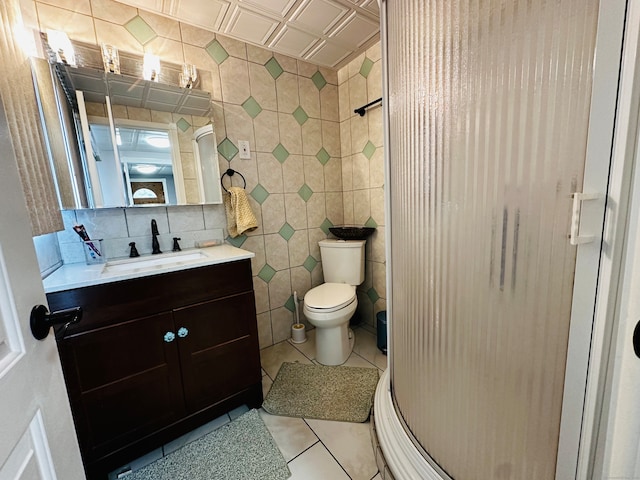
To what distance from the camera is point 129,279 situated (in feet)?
3.36

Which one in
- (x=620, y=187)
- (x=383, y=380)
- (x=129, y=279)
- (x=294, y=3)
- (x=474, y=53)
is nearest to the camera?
(x=620, y=187)

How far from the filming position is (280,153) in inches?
74.2

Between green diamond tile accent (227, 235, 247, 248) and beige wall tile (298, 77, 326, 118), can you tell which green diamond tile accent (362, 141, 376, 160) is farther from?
green diamond tile accent (227, 235, 247, 248)

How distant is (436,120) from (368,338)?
1723mm

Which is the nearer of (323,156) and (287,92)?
(287,92)

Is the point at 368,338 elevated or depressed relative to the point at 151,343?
depressed

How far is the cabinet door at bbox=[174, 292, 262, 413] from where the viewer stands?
3.87 feet

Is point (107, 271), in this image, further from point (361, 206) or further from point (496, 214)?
point (361, 206)

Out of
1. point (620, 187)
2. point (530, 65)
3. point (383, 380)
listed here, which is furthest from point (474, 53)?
point (383, 380)

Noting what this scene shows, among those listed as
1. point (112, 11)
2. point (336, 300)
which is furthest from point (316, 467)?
point (112, 11)

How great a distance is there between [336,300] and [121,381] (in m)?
1.11

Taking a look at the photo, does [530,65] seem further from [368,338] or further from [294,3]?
[368,338]

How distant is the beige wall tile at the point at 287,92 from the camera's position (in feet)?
6.07

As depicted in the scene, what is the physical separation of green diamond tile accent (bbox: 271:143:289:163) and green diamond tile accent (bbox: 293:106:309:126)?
250mm
